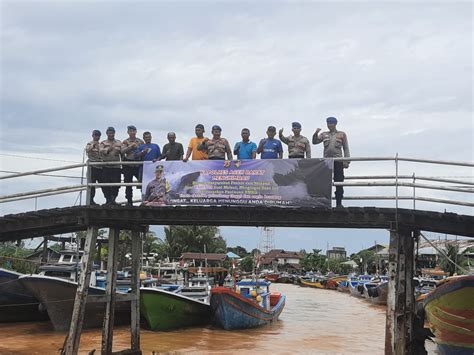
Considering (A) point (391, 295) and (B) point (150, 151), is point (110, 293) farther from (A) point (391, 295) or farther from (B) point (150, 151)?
(A) point (391, 295)

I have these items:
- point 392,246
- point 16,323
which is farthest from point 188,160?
point 16,323

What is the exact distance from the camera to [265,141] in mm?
11727

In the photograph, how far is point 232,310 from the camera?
2108cm

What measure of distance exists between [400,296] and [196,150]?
5.33 m

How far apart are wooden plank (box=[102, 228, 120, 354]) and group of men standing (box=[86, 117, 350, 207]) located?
4.45 ft

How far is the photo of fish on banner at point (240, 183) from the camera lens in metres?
10.8

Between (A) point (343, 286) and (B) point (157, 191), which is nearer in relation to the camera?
(B) point (157, 191)

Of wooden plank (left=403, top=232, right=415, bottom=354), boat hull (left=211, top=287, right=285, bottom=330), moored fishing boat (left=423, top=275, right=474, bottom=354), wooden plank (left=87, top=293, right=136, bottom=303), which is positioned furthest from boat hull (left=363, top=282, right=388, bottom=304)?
wooden plank (left=403, top=232, right=415, bottom=354)

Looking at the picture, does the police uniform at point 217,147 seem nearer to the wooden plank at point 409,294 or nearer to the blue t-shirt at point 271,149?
the blue t-shirt at point 271,149

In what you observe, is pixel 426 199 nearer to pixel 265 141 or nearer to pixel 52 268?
pixel 265 141

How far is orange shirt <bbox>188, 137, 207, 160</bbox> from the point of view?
Result: 1209 centimetres

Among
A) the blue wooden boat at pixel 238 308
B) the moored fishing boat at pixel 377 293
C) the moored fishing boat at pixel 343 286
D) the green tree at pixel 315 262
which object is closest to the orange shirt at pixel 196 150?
the blue wooden boat at pixel 238 308

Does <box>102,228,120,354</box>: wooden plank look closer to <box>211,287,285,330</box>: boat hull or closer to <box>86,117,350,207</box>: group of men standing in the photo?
<box>86,117,350,207</box>: group of men standing

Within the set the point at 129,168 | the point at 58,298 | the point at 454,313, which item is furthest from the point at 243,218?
the point at 58,298
